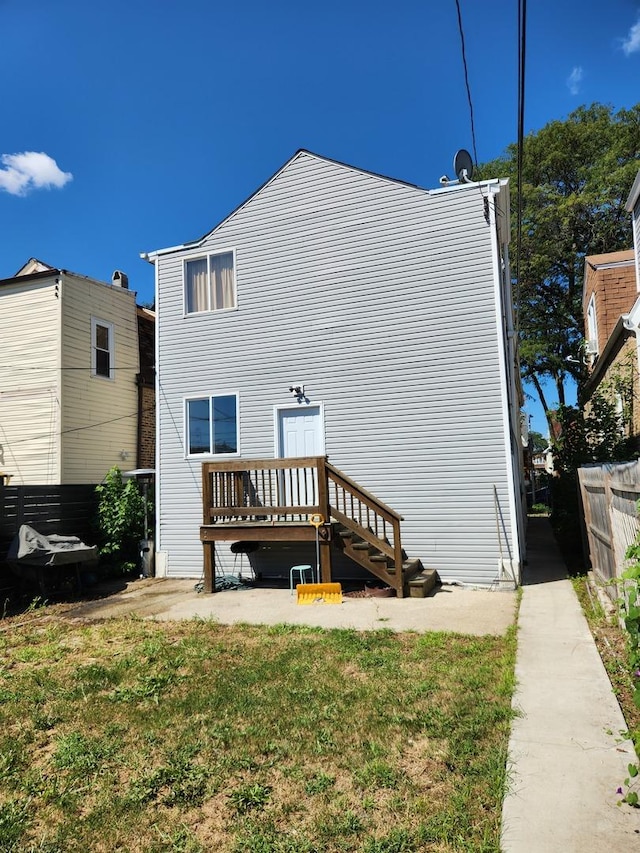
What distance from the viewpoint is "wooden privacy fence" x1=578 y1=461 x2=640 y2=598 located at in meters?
4.55

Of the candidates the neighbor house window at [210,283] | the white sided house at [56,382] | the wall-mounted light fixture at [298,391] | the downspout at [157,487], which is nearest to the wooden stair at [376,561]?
the wall-mounted light fixture at [298,391]

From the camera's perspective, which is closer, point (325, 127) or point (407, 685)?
point (407, 685)

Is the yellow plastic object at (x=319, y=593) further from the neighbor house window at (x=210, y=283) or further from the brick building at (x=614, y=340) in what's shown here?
the brick building at (x=614, y=340)

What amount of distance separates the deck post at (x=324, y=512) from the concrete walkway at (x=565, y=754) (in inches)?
135

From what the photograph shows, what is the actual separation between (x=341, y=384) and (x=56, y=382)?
7168mm

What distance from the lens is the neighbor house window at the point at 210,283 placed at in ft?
36.2

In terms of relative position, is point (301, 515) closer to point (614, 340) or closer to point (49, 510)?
point (49, 510)

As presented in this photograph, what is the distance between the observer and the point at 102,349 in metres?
14.0

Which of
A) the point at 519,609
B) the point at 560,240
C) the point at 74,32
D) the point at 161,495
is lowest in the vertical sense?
the point at 519,609

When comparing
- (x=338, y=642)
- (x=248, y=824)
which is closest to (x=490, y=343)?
(x=338, y=642)

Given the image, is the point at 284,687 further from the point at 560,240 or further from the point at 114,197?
the point at 560,240

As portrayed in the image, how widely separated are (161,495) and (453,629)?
22.6ft

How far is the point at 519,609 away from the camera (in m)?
6.96

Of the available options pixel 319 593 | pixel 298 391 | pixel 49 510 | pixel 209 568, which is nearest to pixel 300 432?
pixel 298 391
